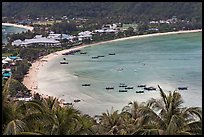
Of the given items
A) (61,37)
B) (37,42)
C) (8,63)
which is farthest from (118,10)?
(8,63)

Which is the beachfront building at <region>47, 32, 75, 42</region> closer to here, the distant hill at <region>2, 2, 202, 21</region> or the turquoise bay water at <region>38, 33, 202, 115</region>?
the turquoise bay water at <region>38, 33, 202, 115</region>

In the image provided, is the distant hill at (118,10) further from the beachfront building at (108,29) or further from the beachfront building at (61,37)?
the beachfront building at (61,37)

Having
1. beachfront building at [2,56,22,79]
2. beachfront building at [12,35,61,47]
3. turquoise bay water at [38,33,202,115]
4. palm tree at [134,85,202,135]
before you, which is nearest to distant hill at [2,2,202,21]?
turquoise bay water at [38,33,202,115]

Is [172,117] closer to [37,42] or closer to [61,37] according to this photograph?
[37,42]

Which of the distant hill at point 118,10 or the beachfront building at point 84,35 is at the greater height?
the distant hill at point 118,10

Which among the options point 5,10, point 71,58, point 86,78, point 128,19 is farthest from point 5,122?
point 5,10

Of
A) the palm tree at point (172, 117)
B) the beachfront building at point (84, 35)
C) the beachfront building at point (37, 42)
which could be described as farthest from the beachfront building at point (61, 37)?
the palm tree at point (172, 117)
